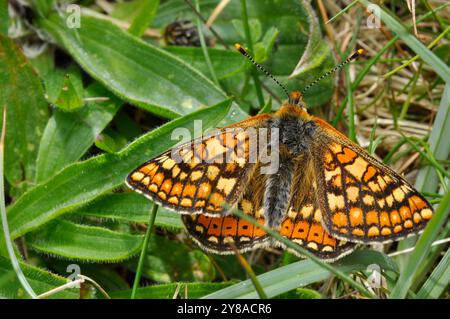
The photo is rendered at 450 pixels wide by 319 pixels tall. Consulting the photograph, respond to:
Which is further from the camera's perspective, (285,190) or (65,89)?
(65,89)

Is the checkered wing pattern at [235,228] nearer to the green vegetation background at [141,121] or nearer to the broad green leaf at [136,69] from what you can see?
the green vegetation background at [141,121]

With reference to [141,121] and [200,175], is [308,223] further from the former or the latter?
[141,121]

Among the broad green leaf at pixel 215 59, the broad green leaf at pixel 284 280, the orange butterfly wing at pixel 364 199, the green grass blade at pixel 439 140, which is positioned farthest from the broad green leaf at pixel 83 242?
the green grass blade at pixel 439 140

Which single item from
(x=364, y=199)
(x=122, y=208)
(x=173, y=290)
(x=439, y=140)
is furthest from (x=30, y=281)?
(x=439, y=140)

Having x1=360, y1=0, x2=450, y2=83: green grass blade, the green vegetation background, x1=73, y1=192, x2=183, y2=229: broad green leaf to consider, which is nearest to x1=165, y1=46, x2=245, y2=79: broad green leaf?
the green vegetation background
